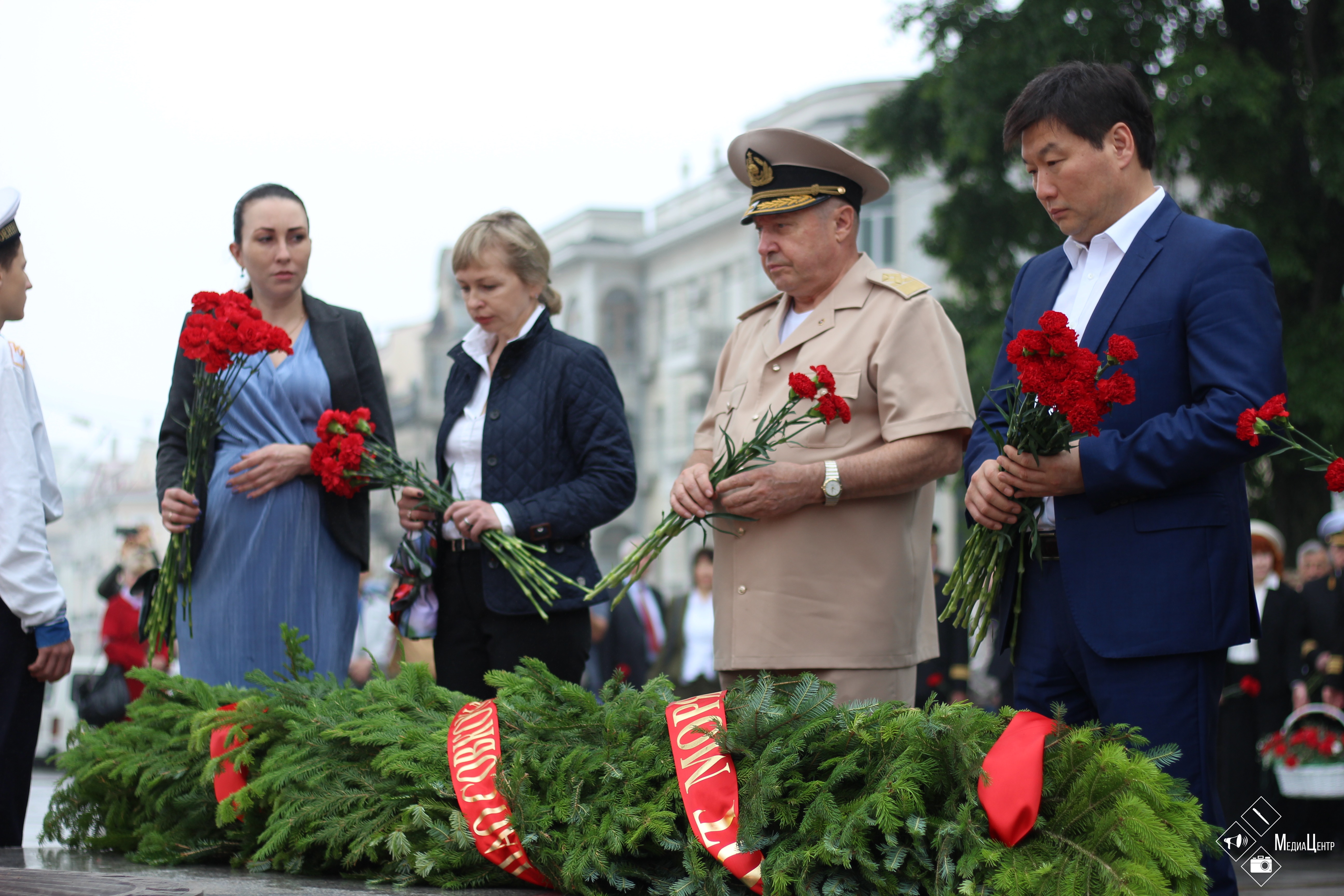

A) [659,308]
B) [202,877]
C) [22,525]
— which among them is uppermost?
[659,308]

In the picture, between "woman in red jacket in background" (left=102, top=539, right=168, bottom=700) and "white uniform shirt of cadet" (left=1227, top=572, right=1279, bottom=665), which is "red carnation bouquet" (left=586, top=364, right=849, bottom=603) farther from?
"woman in red jacket in background" (left=102, top=539, right=168, bottom=700)

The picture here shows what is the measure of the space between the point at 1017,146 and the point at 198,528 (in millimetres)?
2658

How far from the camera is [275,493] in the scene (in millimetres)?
4176

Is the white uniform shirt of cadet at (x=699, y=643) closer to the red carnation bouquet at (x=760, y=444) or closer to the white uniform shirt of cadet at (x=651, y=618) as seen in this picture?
the white uniform shirt of cadet at (x=651, y=618)

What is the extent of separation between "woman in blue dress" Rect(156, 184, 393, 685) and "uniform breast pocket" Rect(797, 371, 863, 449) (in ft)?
4.66

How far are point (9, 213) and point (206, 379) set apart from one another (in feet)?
2.70

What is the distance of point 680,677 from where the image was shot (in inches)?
441

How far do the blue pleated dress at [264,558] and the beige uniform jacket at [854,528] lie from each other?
1.33 m

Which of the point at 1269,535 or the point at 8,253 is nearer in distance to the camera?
the point at 8,253

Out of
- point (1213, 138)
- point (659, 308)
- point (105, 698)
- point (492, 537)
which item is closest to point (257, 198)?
point (492, 537)

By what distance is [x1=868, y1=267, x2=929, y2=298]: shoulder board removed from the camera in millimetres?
3619

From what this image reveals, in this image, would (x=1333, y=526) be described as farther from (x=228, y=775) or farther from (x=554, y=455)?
(x=228, y=775)

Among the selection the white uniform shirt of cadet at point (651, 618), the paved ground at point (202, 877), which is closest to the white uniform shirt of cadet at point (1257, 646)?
the paved ground at point (202, 877)

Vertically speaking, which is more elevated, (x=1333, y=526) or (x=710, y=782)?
(x=1333, y=526)
